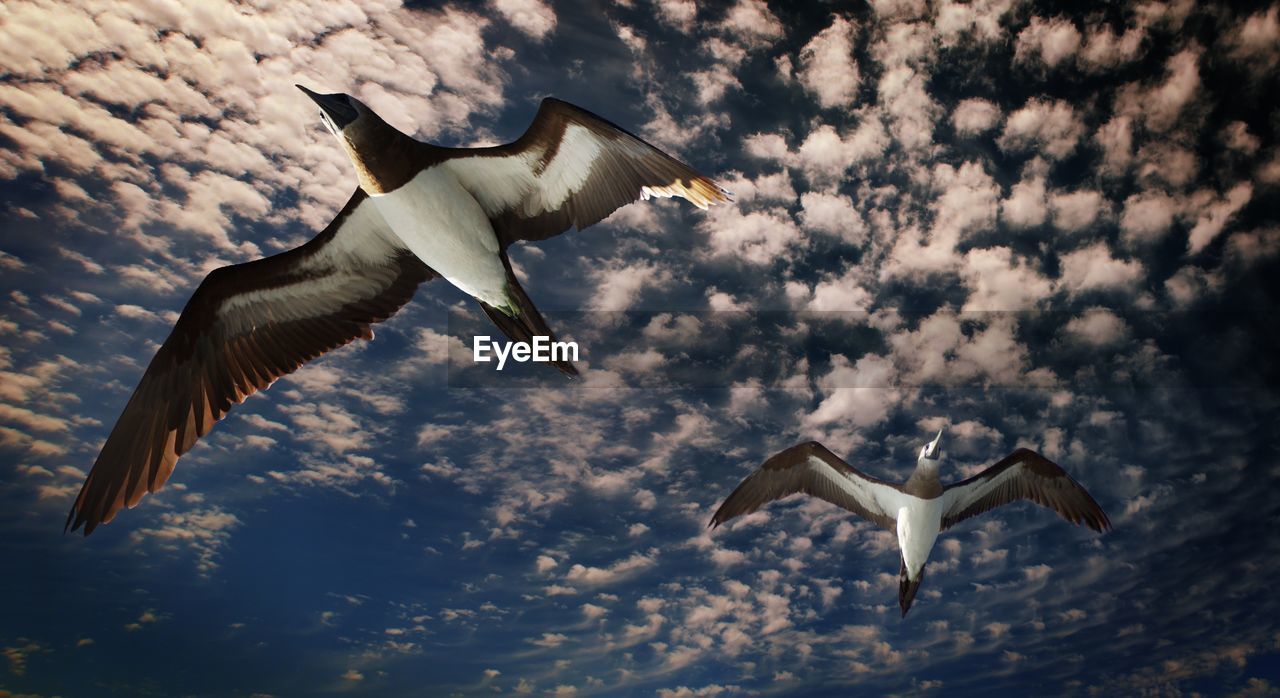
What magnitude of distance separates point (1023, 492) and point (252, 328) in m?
15.3

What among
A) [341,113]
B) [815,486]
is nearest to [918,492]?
[815,486]

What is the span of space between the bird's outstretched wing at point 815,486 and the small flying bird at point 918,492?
0.07 ft

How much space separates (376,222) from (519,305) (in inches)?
89.9

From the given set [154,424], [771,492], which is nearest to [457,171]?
[154,424]

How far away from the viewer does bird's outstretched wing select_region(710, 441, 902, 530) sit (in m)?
16.5

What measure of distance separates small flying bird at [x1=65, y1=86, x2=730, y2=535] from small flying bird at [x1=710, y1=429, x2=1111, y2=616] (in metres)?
8.22

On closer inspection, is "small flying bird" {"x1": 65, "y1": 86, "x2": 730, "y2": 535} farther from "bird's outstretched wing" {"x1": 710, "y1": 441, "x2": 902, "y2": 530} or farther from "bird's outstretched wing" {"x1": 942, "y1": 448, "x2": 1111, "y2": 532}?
"bird's outstretched wing" {"x1": 942, "y1": 448, "x2": 1111, "y2": 532}

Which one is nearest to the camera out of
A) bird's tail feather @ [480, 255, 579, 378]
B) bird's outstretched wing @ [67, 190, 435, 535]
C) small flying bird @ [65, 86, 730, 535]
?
small flying bird @ [65, 86, 730, 535]

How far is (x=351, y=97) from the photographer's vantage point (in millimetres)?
8477

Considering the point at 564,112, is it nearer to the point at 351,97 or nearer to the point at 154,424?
the point at 351,97

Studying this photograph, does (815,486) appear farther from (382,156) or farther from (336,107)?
(336,107)

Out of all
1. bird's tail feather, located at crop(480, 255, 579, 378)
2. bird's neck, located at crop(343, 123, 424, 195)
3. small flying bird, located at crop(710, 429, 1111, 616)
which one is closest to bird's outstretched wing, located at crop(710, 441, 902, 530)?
small flying bird, located at crop(710, 429, 1111, 616)

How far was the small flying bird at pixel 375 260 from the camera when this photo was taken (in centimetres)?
936

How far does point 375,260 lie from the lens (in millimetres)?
10977
